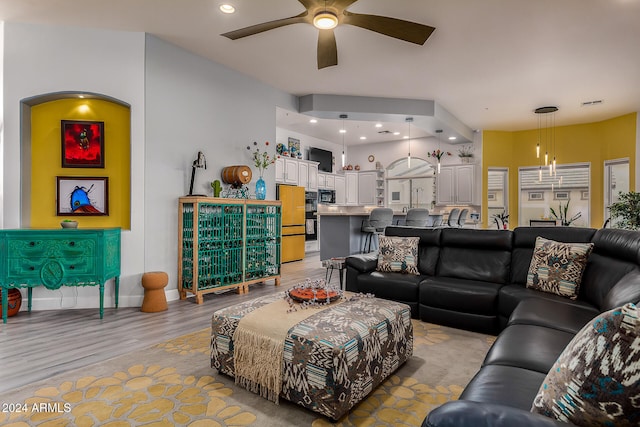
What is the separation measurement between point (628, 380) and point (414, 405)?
1.37 m

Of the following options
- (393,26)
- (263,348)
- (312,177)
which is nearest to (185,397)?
(263,348)

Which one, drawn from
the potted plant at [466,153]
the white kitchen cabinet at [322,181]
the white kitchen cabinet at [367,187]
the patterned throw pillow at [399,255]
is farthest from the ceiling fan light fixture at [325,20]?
the white kitchen cabinet at [367,187]

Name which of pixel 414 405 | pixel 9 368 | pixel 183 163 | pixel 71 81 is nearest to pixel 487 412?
pixel 414 405

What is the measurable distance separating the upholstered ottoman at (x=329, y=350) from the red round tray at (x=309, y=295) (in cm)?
8

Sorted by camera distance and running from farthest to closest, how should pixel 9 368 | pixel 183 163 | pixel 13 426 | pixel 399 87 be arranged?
pixel 399 87 → pixel 183 163 → pixel 9 368 → pixel 13 426

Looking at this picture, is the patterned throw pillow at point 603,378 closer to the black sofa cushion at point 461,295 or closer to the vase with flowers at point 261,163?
the black sofa cushion at point 461,295

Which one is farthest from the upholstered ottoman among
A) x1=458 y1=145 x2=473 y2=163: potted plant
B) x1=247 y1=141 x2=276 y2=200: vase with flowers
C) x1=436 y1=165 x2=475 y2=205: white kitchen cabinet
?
x1=458 y1=145 x2=473 y2=163: potted plant

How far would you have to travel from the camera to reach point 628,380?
81 centimetres

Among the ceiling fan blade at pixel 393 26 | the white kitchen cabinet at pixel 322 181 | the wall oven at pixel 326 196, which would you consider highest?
the ceiling fan blade at pixel 393 26

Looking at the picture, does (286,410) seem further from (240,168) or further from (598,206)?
(598,206)

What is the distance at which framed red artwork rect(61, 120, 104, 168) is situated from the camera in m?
3.95

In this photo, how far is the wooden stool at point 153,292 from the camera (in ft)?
12.3

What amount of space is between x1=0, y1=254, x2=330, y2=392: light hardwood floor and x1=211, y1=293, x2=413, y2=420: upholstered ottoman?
1076mm

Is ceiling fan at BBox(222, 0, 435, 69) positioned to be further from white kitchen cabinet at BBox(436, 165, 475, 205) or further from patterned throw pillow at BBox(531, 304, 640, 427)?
white kitchen cabinet at BBox(436, 165, 475, 205)
